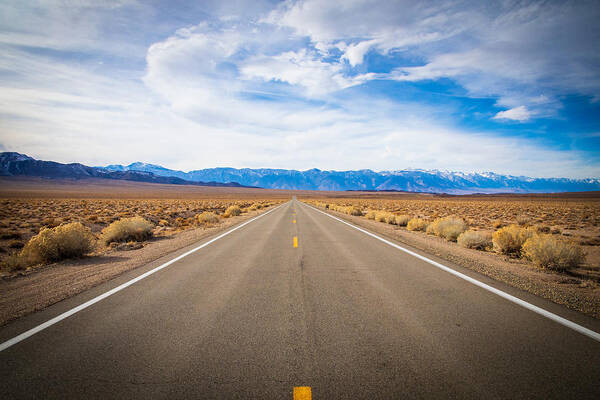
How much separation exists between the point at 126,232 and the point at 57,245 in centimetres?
377

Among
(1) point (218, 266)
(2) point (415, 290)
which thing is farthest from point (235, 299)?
(2) point (415, 290)

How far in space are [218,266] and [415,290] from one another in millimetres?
4512

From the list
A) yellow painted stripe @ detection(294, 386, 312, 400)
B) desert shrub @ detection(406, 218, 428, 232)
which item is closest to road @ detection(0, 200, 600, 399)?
yellow painted stripe @ detection(294, 386, 312, 400)

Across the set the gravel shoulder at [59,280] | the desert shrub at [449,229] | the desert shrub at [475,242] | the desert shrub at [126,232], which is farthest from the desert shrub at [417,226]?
the desert shrub at [126,232]

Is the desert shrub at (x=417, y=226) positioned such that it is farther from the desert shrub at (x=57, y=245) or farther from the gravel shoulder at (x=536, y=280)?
the desert shrub at (x=57, y=245)

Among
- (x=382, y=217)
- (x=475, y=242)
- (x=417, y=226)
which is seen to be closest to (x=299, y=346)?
(x=475, y=242)

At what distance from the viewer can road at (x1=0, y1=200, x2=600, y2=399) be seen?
7.87 feet

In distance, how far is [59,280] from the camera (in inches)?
219

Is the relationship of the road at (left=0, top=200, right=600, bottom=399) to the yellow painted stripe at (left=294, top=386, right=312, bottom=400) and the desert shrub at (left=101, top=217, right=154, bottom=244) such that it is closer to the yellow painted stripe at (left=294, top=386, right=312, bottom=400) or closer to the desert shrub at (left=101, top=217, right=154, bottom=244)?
the yellow painted stripe at (left=294, top=386, right=312, bottom=400)

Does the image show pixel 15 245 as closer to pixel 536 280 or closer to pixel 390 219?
pixel 536 280

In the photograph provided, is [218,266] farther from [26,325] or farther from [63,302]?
[26,325]

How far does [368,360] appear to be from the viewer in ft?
9.14

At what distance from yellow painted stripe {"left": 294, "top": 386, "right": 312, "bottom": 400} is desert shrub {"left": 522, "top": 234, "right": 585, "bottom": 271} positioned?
7556 mm

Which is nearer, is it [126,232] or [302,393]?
[302,393]
